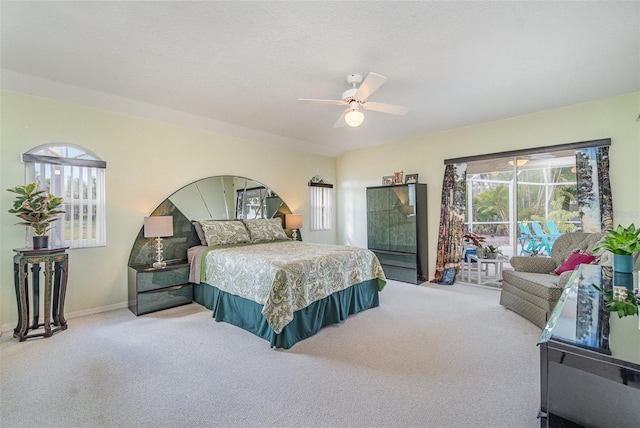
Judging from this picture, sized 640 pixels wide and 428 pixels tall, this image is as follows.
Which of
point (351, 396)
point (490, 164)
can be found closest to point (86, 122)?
point (351, 396)

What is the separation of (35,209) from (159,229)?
3.90ft

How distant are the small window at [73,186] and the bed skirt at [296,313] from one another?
4.93 feet

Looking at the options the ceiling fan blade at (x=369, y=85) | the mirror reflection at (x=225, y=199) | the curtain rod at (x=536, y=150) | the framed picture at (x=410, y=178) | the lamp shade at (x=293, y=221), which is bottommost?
the lamp shade at (x=293, y=221)

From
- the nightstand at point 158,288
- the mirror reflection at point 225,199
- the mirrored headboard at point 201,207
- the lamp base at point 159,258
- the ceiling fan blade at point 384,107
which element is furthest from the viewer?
the mirror reflection at point 225,199

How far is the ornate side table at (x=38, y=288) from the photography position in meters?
2.83

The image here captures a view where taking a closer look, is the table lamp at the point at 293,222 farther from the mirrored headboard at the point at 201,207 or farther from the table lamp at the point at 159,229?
the table lamp at the point at 159,229

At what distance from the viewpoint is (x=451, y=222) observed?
504cm

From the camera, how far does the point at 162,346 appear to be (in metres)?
2.72

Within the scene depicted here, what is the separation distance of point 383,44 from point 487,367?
2.79 meters

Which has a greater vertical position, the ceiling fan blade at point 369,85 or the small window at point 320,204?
the ceiling fan blade at point 369,85

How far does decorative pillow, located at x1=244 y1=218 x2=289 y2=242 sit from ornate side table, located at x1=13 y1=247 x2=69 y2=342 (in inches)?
90.1

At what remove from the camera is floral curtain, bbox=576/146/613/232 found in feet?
12.1

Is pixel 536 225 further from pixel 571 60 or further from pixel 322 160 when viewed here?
pixel 322 160

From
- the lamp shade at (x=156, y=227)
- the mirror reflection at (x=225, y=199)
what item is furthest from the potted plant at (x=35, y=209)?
the mirror reflection at (x=225, y=199)
